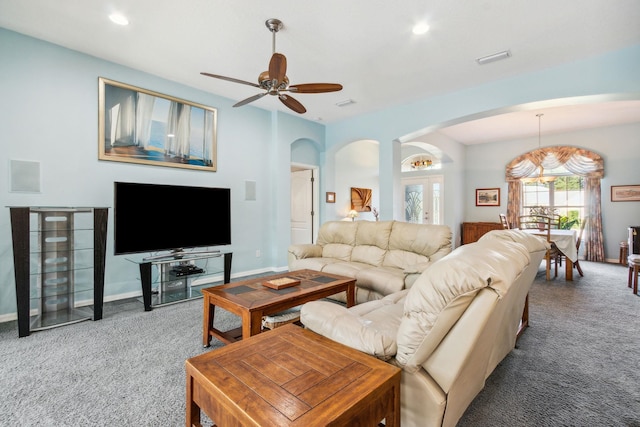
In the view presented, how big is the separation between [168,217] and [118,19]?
2.11m

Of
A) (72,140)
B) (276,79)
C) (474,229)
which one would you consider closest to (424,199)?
(474,229)

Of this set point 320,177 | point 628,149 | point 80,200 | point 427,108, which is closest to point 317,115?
point 320,177

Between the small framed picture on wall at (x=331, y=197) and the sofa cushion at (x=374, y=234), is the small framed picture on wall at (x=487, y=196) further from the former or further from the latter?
the sofa cushion at (x=374, y=234)

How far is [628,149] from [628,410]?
7.03 metres

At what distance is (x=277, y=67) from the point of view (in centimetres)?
265

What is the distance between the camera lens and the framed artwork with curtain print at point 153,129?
3.66m

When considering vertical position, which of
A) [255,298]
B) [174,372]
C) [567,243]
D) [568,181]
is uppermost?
[568,181]

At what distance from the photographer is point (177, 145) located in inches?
168

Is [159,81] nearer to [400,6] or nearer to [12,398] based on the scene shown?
[400,6]

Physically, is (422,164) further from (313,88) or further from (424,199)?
(313,88)

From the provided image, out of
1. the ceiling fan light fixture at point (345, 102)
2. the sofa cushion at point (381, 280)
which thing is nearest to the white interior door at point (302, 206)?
the ceiling fan light fixture at point (345, 102)

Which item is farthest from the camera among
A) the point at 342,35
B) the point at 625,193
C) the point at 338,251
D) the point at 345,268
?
the point at 625,193

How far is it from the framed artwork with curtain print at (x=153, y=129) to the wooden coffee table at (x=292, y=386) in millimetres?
3498

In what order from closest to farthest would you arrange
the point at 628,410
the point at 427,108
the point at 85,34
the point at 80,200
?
the point at 628,410, the point at 85,34, the point at 80,200, the point at 427,108
